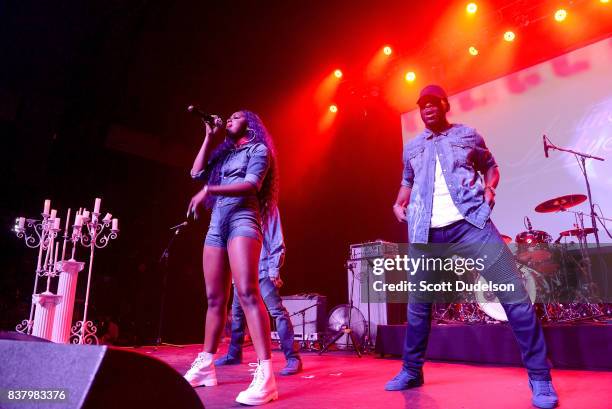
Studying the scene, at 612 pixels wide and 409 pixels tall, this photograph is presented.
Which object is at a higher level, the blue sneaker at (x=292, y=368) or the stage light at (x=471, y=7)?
the stage light at (x=471, y=7)

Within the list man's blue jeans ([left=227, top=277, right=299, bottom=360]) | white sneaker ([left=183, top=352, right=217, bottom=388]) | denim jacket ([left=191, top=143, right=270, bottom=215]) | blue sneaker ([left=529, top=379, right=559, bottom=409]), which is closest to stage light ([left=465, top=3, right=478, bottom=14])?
man's blue jeans ([left=227, top=277, right=299, bottom=360])

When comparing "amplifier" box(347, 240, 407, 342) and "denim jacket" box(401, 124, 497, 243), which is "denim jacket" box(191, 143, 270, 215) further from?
"amplifier" box(347, 240, 407, 342)

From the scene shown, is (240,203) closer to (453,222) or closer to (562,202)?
(453,222)

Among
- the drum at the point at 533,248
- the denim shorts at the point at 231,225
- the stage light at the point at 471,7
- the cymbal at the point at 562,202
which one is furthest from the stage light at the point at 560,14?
the denim shorts at the point at 231,225

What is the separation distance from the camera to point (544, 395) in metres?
2.15

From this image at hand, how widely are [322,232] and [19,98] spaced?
5.71 metres

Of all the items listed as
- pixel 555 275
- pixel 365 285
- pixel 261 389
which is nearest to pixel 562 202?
pixel 555 275

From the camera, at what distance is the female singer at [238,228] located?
2.32 meters

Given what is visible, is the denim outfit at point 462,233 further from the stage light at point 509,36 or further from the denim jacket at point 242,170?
the stage light at point 509,36

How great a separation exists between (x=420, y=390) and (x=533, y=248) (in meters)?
3.71

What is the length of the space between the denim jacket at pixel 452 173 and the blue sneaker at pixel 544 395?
85 cm

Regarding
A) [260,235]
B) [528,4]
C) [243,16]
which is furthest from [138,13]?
[528,4]

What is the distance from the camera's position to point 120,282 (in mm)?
7277

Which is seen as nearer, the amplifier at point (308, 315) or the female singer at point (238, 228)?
the female singer at point (238, 228)
